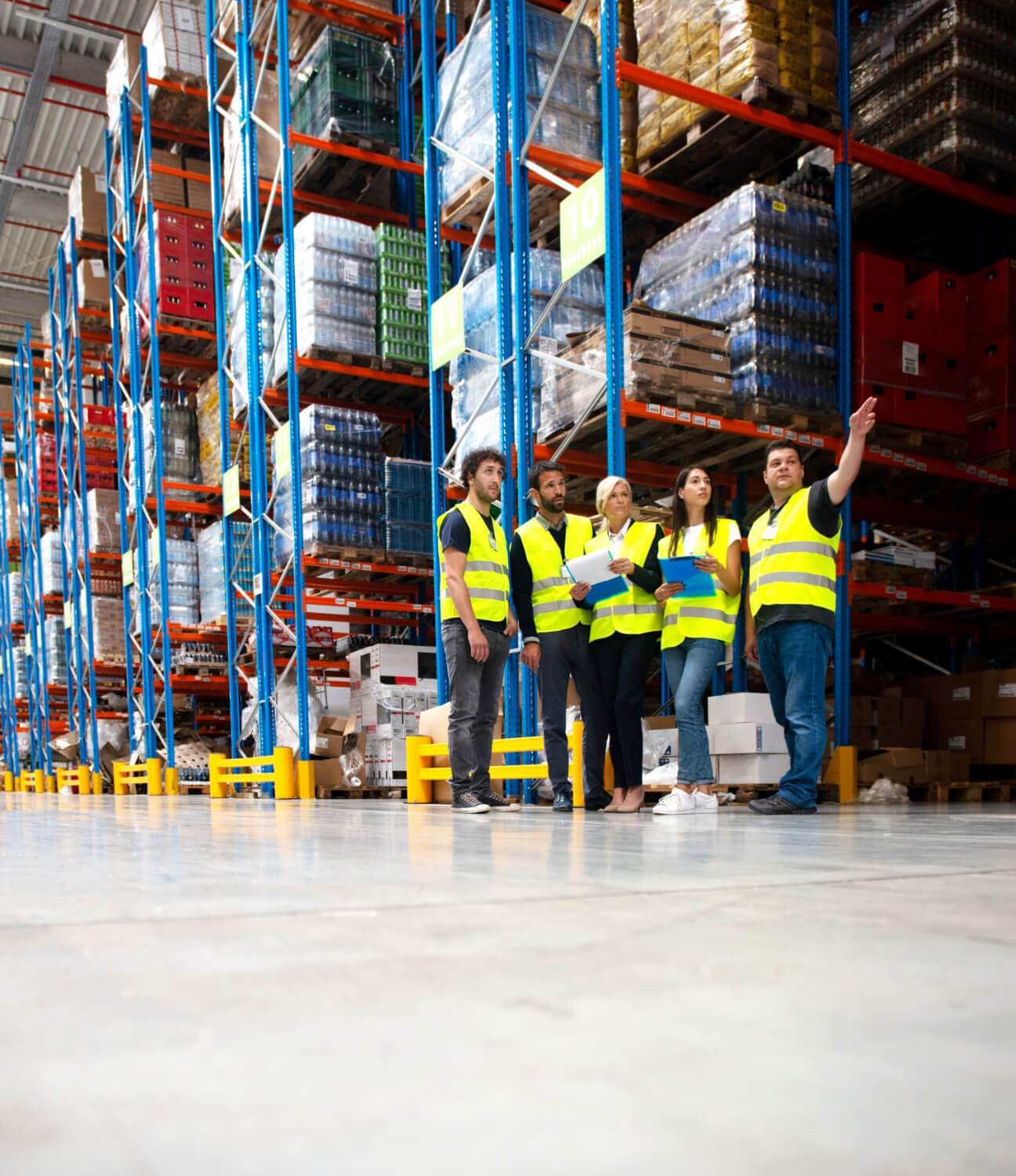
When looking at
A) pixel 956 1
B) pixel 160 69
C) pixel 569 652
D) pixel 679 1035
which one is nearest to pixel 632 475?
pixel 569 652

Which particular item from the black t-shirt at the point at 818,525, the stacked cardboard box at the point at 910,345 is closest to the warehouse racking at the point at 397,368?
the stacked cardboard box at the point at 910,345

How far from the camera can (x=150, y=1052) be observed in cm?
73

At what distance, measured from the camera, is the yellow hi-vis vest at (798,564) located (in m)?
4.48

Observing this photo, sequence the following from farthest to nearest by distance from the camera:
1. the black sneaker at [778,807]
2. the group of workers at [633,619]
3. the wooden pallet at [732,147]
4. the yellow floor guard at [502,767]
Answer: the wooden pallet at [732,147] → the yellow floor guard at [502,767] → the group of workers at [633,619] → the black sneaker at [778,807]

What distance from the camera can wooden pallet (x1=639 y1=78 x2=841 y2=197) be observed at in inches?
267

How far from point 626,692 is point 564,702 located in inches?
15.9

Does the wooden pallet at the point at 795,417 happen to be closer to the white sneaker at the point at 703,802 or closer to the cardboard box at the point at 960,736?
the cardboard box at the point at 960,736

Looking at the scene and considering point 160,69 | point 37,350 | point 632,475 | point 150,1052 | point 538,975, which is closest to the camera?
point 150,1052

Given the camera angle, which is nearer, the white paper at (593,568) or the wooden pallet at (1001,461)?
the white paper at (593,568)

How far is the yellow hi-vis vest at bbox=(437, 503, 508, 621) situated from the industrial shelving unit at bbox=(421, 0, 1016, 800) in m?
1.00

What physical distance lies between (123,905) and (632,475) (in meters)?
6.37

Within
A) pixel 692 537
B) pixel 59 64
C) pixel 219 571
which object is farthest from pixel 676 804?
pixel 59 64

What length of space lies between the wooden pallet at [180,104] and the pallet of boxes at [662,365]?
817 centimetres

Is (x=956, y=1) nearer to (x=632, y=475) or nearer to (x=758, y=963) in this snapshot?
(x=632, y=475)
